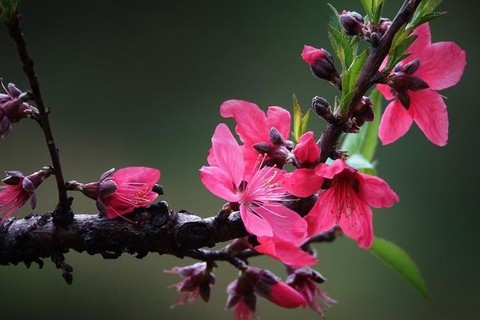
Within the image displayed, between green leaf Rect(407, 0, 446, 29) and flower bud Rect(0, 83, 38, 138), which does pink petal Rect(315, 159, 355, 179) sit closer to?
green leaf Rect(407, 0, 446, 29)

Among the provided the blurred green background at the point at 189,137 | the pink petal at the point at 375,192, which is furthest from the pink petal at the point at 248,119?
the blurred green background at the point at 189,137

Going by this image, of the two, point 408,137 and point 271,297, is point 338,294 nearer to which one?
point 408,137

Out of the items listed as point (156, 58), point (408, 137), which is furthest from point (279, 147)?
point (408, 137)

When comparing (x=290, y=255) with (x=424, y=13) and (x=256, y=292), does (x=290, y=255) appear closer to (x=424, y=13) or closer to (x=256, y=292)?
(x=256, y=292)

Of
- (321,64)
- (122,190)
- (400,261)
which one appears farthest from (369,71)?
(400,261)

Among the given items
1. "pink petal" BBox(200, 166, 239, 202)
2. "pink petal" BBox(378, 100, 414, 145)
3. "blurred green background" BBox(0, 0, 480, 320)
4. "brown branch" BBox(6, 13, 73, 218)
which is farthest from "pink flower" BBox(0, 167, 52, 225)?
"blurred green background" BBox(0, 0, 480, 320)

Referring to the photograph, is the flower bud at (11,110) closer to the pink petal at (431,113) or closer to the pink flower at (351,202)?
the pink flower at (351,202)
